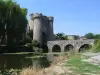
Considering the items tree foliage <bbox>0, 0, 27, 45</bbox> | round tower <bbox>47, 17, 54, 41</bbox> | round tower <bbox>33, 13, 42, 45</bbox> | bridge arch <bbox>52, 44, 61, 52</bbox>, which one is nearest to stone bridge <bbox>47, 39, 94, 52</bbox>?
bridge arch <bbox>52, 44, 61, 52</bbox>

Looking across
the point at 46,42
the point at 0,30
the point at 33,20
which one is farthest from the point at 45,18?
the point at 0,30

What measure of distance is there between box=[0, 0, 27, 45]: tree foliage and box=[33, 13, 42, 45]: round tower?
625 inches

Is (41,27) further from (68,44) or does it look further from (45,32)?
(68,44)

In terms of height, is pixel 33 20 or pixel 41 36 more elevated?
pixel 33 20

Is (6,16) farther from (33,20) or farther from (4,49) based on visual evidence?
(33,20)

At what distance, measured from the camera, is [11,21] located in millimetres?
37812

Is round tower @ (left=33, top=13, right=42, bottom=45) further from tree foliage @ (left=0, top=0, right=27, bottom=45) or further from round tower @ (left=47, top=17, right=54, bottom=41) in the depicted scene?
tree foliage @ (left=0, top=0, right=27, bottom=45)

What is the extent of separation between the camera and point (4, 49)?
1662 inches

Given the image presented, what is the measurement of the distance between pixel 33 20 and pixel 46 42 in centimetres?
747

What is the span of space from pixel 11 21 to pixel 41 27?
2088cm

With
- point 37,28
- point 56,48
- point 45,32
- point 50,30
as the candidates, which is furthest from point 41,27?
point 56,48

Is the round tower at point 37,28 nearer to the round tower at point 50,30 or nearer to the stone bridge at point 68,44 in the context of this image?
the stone bridge at point 68,44

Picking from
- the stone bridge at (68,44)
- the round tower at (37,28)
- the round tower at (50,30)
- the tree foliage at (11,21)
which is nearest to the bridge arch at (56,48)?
the stone bridge at (68,44)

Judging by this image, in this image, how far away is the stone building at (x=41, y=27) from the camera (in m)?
57.0
